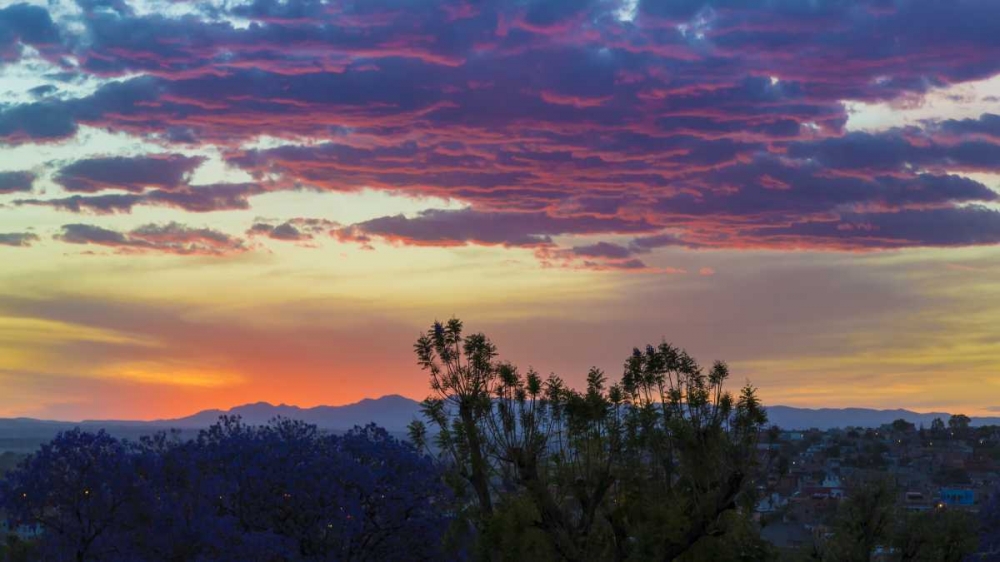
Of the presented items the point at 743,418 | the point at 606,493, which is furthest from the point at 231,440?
the point at 743,418

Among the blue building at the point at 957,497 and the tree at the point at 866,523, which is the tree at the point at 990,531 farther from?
the blue building at the point at 957,497

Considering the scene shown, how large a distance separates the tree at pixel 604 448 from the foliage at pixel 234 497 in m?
5.75

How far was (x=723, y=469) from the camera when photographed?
1389 inches

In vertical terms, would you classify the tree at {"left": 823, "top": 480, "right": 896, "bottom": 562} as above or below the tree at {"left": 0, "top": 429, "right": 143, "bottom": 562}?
below

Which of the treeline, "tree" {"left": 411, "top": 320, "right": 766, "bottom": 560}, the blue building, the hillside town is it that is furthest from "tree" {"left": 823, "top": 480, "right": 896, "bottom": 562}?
the blue building

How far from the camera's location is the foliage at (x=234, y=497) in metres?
39.6

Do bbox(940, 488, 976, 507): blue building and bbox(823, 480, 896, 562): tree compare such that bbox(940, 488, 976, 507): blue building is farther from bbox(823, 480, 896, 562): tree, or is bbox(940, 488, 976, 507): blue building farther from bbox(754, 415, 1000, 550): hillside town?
bbox(823, 480, 896, 562): tree

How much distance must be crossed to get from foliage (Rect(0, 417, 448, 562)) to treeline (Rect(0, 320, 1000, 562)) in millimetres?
67

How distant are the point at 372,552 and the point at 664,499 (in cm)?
1171

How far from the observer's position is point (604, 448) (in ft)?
131

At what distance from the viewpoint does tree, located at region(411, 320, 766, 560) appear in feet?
120

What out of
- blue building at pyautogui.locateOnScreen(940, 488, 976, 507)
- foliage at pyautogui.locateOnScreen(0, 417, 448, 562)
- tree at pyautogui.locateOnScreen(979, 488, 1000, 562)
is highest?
foliage at pyautogui.locateOnScreen(0, 417, 448, 562)

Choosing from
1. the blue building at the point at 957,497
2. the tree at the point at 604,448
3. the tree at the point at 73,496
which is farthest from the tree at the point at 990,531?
the blue building at the point at 957,497

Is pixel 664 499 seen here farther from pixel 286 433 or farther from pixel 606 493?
pixel 286 433
